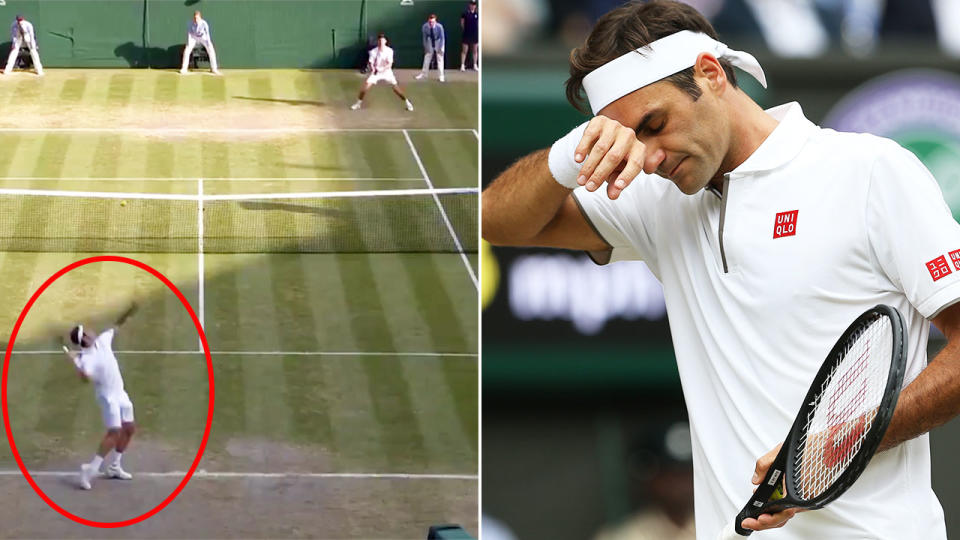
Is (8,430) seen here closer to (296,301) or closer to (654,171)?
(296,301)

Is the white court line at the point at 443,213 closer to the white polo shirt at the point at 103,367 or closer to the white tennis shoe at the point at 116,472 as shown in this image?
the white polo shirt at the point at 103,367

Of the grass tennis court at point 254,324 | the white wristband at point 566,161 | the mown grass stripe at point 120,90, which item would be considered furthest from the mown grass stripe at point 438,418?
the white wristband at point 566,161

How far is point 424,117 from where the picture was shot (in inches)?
223

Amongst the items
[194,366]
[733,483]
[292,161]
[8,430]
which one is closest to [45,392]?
[8,430]

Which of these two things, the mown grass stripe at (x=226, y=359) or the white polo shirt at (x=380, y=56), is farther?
the mown grass stripe at (x=226, y=359)

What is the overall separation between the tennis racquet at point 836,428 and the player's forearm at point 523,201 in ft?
1.48

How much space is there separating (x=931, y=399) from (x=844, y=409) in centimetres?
12

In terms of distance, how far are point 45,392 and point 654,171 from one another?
444 cm

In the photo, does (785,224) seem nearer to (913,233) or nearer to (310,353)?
(913,233)

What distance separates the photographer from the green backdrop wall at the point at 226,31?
17.2 ft

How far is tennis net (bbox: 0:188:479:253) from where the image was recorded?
557 centimetres

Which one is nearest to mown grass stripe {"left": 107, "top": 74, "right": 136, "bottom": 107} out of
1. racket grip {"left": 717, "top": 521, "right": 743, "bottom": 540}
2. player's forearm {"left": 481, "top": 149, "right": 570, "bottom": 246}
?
player's forearm {"left": 481, "top": 149, "right": 570, "bottom": 246}

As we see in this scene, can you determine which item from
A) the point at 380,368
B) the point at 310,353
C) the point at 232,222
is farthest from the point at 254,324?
the point at 380,368

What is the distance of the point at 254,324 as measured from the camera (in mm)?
5547
